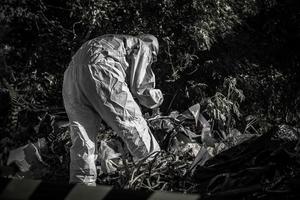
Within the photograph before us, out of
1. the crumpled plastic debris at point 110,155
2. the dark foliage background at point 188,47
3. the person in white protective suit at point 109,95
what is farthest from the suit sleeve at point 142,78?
the dark foliage background at point 188,47

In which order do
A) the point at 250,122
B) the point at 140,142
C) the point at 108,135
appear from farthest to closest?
the point at 250,122
the point at 108,135
the point at 140,142

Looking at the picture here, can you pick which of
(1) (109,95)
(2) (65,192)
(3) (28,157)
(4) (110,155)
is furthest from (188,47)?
(2) (65,192)

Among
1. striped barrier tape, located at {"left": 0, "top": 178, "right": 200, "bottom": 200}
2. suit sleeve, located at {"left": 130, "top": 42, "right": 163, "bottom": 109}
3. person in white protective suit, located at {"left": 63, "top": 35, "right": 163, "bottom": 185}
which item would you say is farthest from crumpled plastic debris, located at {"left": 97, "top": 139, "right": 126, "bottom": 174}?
striped barrier tape, located at {"left": 0, "top": 178, "right": 200, "bottom": 200}

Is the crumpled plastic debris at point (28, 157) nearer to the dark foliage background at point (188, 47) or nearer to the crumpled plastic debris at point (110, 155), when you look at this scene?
the crumpled plastic debris at point (110, 155)

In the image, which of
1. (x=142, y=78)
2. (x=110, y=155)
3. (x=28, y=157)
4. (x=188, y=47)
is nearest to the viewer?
(x=142, y=78)

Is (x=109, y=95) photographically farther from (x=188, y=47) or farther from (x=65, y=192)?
(x=188, y=47)

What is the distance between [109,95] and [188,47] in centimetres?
332

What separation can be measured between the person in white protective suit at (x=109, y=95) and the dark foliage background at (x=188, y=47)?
2.50m

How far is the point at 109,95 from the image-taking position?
312cm

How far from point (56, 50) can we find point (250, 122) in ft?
11.1

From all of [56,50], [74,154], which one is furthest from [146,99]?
[56,50]

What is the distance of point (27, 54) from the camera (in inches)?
268

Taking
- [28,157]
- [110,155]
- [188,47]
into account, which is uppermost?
[188,47]

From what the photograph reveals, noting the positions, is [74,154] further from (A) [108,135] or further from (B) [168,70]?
(B) [168,70]
